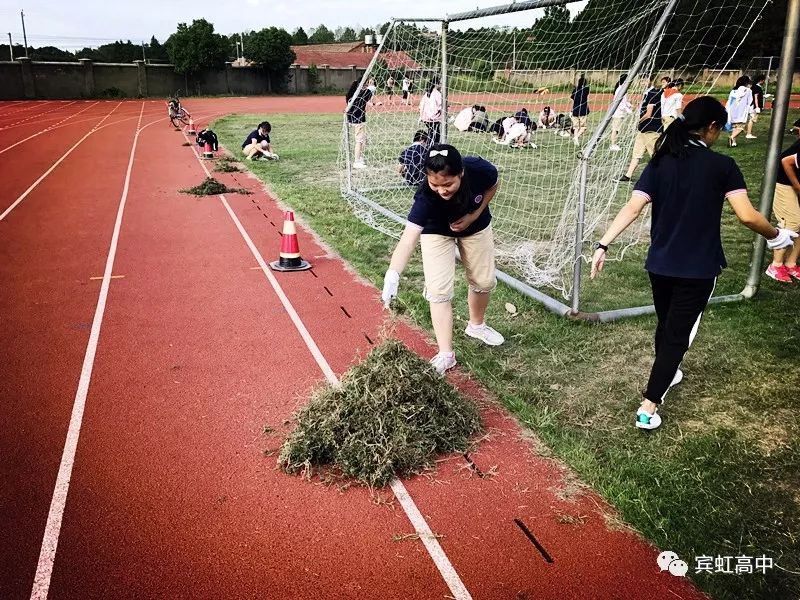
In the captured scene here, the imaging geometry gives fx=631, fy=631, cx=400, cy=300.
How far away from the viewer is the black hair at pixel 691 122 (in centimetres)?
340

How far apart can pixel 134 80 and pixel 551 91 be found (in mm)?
38434

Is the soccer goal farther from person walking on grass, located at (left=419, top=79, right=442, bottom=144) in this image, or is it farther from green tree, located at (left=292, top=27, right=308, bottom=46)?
green tree, located at (left=292, top=27, right=308, bottom=46)

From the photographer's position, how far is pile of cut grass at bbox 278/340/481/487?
3.61 m

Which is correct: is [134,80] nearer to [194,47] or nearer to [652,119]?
[194,47]

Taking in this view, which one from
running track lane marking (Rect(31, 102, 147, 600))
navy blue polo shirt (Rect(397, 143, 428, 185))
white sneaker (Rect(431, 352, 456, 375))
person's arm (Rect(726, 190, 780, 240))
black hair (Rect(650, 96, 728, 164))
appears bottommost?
running track lane marking (Rect(31, 102, 147, 600))

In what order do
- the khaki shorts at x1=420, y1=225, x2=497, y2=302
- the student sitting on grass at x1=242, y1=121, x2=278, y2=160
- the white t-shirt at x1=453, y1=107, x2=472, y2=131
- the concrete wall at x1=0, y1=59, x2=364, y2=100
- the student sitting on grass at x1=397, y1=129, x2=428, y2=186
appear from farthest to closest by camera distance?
the concrete wall at x1=0, y1=59, x2=364, y2=100 < the student sitting on grass at x1=242, y1=121, x2=278, y2=160 < the white t-shirt at x1=453, y1=107, x2=472, y2=131 < the student sitting on grass at x1=397, y1=129, x2=428, y2=186 < the khaki shorts at x1=420, y1=225, x2=497, y2=302

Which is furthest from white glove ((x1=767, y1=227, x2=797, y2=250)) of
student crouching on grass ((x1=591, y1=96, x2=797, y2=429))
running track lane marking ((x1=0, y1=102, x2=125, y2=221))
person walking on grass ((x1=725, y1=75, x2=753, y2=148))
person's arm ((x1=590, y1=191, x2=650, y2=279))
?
person walking on grass ((x1=725, y1=75, x2=753, y2=148))

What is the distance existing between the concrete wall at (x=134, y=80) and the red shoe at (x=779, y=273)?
43.0 metres

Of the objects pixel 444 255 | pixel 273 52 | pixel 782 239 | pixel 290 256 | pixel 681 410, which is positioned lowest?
pixel 681 410

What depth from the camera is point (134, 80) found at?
4325 centimetres

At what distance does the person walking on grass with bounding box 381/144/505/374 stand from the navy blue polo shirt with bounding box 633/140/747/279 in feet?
3.58

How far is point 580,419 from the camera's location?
4.13 m

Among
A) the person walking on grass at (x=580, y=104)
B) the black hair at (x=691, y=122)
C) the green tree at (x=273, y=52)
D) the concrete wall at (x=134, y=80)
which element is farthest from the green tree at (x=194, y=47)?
the black hair at (x=691, y=122)

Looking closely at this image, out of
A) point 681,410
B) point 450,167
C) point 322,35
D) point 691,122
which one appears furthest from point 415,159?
point 322,35
